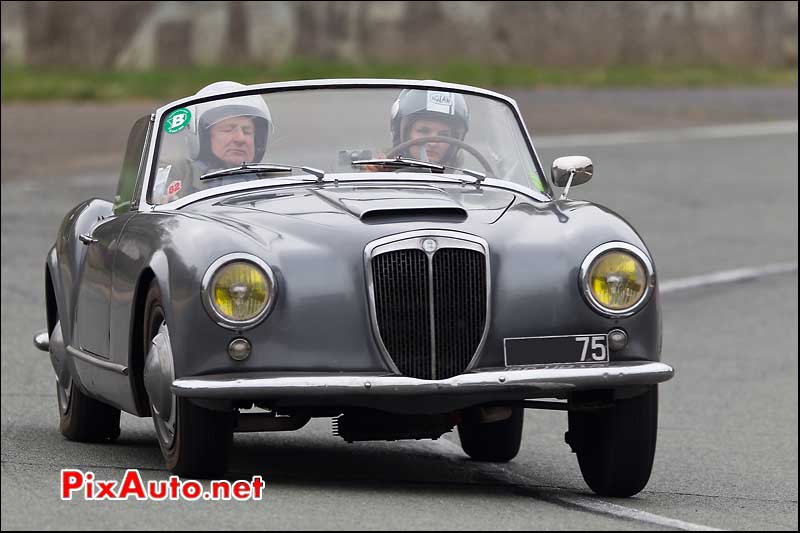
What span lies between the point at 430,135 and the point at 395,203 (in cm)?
115

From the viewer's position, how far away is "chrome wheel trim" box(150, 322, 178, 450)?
6211mm

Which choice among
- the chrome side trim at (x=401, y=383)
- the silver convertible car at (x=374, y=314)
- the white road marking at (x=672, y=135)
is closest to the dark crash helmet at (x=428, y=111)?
the silver convertible car at (x=374, y=314)

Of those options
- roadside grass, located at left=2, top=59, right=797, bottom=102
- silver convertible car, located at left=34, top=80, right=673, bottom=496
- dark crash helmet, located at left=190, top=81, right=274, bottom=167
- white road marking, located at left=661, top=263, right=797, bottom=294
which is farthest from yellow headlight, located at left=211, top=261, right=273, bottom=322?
roadside grass, located at left=2, top=59, right=797, bottom=102

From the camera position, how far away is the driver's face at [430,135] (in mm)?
7520

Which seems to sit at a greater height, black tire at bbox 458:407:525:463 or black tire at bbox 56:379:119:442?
black tire at bbox 56:379:119:442

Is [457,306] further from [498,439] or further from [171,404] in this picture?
[498,439]

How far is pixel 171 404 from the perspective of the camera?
628 cm

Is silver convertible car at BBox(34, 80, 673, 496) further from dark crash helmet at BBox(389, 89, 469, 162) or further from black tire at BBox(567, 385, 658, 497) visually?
dark crash helmet at BBox(389, 89, 469, 162)

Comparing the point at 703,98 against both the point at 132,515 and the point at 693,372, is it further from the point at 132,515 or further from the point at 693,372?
the point at 132,515

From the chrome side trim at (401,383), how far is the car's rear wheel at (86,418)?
6.49ft

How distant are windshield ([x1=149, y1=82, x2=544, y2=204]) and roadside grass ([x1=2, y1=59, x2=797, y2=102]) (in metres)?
17.8

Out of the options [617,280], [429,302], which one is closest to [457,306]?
[429,302]

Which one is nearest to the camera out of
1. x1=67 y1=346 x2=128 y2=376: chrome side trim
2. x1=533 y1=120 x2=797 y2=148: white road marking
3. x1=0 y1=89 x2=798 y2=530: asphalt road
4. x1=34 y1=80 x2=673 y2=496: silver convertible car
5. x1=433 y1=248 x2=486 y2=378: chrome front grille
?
x1=0 y1=89 x2=798 y2=530: asphalt road

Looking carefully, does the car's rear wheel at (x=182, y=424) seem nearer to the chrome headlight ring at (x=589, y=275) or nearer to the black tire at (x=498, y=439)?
the chrome headlight ring at (x=589, y=275)
